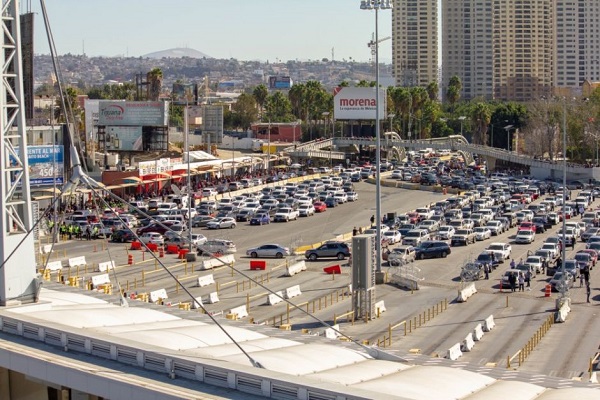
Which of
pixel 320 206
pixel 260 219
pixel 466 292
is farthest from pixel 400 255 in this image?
pixel 320 206

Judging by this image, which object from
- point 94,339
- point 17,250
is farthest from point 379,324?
point 94,339

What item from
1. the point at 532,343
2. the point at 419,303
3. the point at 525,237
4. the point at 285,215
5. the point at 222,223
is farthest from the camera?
→ the point at 285,215

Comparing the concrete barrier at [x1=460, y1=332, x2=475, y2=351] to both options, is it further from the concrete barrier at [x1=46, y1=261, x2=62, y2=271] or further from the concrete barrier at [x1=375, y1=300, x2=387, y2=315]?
the concrete barrier at [x1=46, y1=261, x2=62, y2=271]

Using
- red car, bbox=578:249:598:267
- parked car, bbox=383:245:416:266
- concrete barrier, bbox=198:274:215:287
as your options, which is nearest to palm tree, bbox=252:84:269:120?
parked car, bbox=383:245:416:266

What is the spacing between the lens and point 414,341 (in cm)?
3466

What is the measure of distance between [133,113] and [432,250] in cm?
4025

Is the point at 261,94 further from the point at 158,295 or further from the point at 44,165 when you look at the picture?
the point at 158,295

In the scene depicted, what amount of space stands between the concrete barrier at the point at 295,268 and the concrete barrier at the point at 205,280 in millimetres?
3866

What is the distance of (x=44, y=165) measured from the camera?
68.9 metres

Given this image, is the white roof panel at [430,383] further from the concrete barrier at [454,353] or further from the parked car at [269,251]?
the parked car at [269,251]

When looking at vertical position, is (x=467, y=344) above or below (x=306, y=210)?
above

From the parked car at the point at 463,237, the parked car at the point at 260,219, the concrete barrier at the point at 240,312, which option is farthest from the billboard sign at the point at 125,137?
the concrete barrier at the point at 240,312

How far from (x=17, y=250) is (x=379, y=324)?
14.1m

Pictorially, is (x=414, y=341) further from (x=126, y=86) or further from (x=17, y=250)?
(x=126, y=86)
